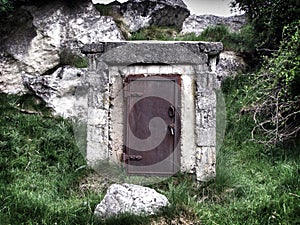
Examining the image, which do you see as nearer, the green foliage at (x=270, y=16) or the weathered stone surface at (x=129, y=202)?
the weathered stone surface at (x=129, y=202)

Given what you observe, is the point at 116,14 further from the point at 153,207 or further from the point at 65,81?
the point at 153,207

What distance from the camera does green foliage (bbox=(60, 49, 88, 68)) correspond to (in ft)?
30.5

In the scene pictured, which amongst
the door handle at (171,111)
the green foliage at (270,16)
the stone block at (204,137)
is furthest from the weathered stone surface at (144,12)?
the stone block at (204,137)

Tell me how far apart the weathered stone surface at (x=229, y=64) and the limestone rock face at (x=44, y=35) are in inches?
93.1

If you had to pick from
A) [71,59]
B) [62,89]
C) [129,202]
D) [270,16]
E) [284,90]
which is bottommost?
[129,202]

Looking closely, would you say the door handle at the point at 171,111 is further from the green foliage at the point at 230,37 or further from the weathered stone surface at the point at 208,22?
the weathered stone surface at the point at 208,22

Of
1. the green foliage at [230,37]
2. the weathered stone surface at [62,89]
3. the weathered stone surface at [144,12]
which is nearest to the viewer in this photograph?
the weathered stone surface at [62,89]

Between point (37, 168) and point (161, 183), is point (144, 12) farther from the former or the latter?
point (161, 183)

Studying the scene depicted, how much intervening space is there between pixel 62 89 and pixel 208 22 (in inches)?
216

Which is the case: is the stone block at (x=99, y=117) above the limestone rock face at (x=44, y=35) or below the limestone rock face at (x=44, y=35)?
below

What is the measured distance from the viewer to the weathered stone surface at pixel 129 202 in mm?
4488

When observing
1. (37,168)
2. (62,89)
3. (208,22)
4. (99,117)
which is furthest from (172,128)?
(208,22)

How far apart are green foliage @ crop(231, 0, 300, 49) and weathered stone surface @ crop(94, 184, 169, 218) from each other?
452cm

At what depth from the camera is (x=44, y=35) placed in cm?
959
